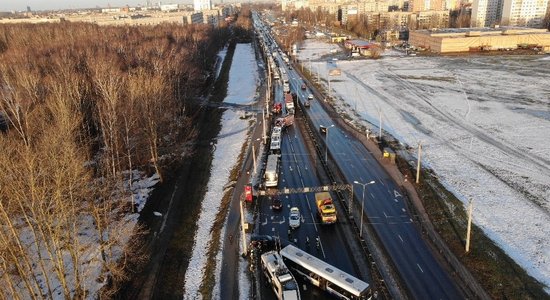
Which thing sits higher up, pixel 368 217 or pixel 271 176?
pixel 271 176

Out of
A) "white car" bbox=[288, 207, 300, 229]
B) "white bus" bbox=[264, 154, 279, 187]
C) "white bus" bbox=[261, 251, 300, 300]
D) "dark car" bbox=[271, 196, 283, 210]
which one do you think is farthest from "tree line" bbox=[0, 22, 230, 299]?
"white car" bbox=[288, 207, 300, 229]

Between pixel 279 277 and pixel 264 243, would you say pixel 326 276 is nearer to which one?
pixel 279 277

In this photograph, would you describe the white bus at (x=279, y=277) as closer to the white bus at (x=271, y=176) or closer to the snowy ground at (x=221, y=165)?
the snowy ground at (x=221, y=165)

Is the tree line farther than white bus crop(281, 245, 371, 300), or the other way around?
white bus crop(281, 245, 371, 300)

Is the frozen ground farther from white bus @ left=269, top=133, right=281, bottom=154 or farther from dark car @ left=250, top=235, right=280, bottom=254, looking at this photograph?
dark car @ left=250, top=235, right=280, bottom=254

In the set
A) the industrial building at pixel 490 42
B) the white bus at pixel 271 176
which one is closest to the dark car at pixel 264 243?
the white bus at pixel 271 176

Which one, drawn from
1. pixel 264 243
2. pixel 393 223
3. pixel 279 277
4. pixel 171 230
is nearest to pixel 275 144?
pixel 171 230

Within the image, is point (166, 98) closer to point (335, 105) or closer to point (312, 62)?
point (335, 105)
